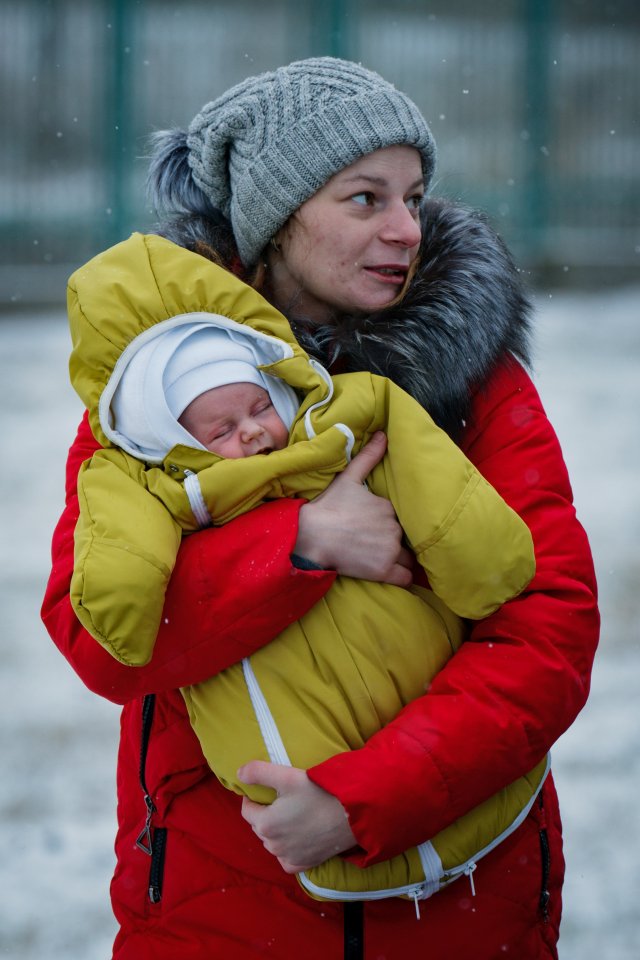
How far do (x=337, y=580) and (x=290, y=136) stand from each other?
83 centimetres

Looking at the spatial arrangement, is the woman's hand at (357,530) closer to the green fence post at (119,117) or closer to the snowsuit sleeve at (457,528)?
the snowsuit sleeve at (457,528)

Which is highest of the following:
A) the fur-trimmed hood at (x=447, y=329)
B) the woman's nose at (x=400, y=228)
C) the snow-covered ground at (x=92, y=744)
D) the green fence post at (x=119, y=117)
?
the woman's nose at (x=400, y=228)

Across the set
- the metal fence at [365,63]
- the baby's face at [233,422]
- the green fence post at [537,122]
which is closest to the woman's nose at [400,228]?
the baby's face at [233,422]

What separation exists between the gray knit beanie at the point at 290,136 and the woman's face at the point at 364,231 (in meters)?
0.03

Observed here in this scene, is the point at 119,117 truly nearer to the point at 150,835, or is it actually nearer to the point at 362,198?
the point at 362,198

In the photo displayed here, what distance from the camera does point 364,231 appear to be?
197 centimetres

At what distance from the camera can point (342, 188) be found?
6.57 feet

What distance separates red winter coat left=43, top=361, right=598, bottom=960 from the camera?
165 centimetres

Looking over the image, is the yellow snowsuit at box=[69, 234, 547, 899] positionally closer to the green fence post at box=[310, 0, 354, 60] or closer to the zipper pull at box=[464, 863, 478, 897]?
the zipper pull at box=[464, 863, 478, 897]

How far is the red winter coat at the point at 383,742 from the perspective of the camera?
5.43ft

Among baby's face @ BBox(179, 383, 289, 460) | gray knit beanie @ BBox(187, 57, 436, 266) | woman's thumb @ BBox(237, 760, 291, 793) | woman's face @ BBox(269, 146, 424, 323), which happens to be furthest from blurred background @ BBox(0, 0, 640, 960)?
woman's thumb @ BBox(237, 760, 291, 793)

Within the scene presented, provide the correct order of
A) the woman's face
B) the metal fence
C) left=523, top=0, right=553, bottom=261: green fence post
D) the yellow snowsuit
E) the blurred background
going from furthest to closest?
left=523, top=0, right=553, bottom=261: green fence post < the metal fence < the blurred background < the woman's face < the yellow snowsuit

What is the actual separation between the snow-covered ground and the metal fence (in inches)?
132

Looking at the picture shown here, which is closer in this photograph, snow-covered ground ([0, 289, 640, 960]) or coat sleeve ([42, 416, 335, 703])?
coat sleeve ([42, 416, 335, 703])
